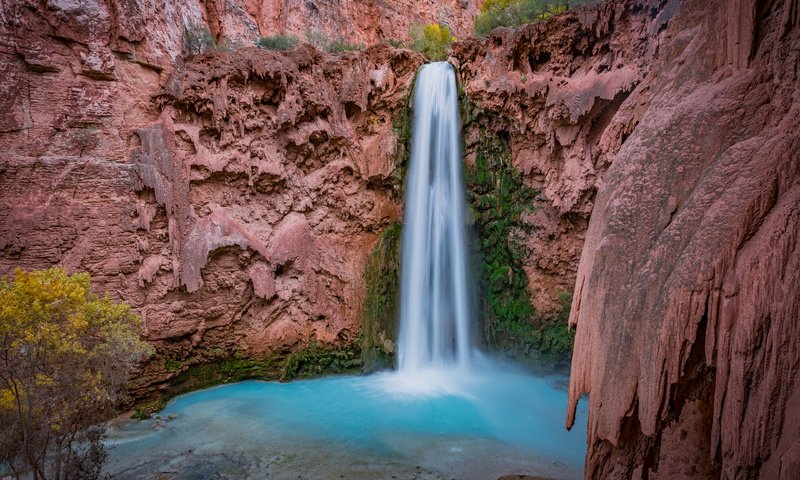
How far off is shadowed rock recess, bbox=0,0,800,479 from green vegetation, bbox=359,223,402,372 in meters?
0.18

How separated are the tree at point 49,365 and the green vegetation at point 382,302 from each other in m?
7.41

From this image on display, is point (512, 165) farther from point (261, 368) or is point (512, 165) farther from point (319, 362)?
point (261, 368)

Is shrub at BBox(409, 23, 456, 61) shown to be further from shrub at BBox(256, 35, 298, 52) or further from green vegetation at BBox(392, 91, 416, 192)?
shrub at BBox(256, 35, 298, 52)

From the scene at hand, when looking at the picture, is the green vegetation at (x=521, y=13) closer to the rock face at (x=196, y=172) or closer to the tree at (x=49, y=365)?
the rock face at (x=196, y=172)

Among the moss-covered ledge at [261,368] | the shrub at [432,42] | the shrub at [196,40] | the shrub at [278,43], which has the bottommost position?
the moss-covered ledge at [261,368]

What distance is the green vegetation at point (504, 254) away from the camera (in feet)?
43.0

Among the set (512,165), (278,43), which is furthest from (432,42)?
(512,165)

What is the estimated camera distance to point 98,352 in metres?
6.46

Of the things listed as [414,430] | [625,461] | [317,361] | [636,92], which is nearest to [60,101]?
[317,361]

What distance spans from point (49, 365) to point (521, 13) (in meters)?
15.4

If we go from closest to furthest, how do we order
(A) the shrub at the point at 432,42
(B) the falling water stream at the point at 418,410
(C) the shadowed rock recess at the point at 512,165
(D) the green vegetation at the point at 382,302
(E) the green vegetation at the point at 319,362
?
(C) the shadowed rock recess at the point at 512,165, (B) the falling water stream at the point at 418,410, (E) the green vegetation at the point at 319,362, (D) the green vegetation at the point at 382,302, (A) the shrub at the point at 432,42

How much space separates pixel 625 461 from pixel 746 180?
8.44ft

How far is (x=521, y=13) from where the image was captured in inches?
572

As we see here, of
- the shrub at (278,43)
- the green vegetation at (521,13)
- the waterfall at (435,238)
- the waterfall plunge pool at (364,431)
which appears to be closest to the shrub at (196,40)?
the shrub at (278,43)
